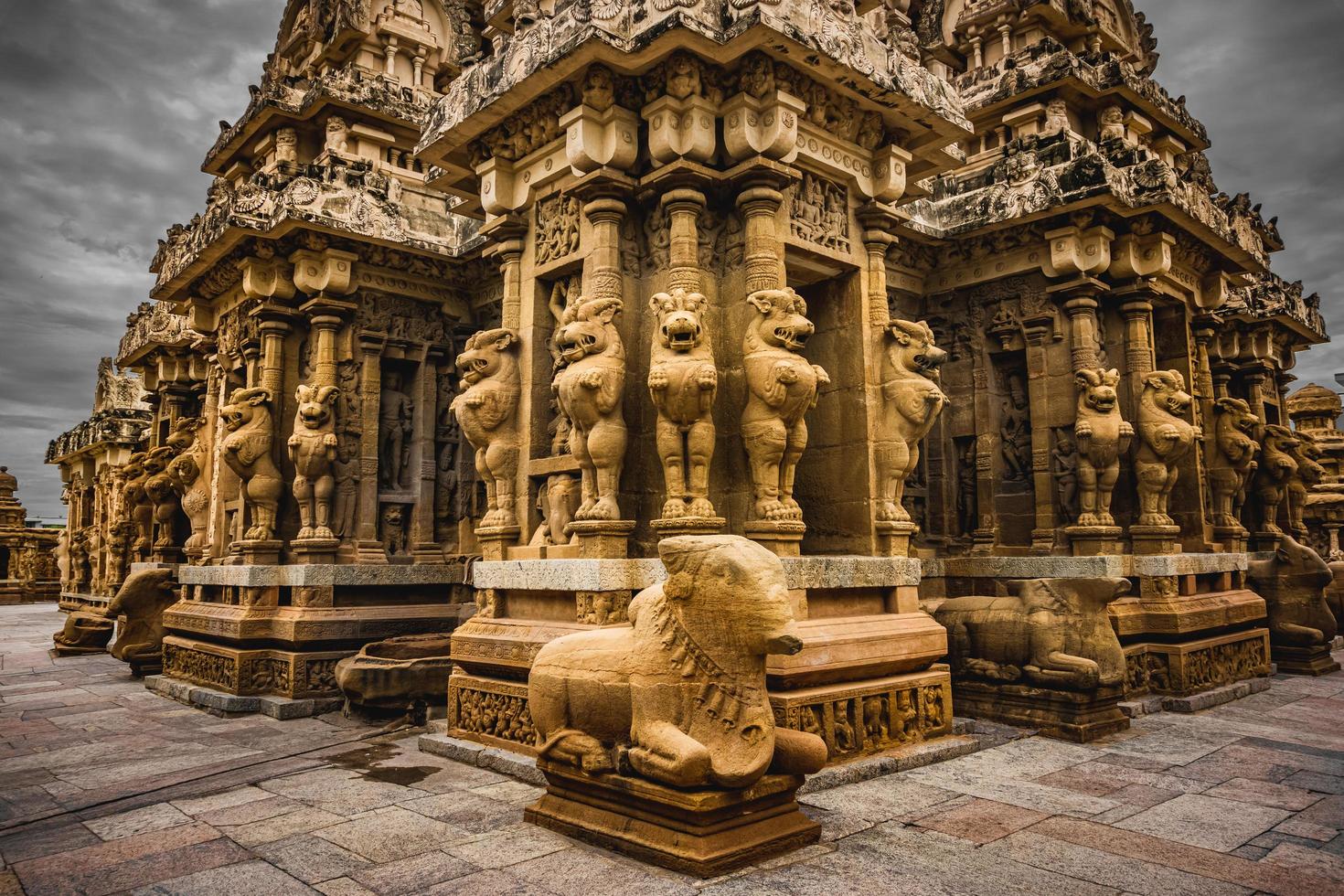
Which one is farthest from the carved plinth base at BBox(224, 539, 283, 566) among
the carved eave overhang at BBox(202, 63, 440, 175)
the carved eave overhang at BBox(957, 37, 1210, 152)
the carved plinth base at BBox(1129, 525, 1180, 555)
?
the carved eave overhang at BBox(957, 37, 1210, 152)

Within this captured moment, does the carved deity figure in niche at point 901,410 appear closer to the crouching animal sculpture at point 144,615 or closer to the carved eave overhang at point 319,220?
the carved eave overhang at point 319,220

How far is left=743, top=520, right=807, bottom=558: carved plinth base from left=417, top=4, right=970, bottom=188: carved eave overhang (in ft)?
12.3

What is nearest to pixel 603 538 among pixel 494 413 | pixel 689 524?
pixel 689 524

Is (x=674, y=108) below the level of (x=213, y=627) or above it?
above

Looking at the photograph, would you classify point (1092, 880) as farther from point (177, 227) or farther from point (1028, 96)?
point (177, 227)

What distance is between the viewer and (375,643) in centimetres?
988

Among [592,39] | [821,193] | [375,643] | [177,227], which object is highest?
[177,227]

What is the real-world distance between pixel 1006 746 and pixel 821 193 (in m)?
5.16

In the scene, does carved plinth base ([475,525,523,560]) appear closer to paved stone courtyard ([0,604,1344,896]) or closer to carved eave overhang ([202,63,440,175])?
paved stone courtyard ([0,604,1344,896])

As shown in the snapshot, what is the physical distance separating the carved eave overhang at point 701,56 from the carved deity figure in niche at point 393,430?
3750mm

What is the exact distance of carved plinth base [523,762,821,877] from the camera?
4562mm

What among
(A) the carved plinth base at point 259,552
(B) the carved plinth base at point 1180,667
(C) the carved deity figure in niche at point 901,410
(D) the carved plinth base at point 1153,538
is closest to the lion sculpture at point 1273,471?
(B) the carved plinth base at point 1180,667

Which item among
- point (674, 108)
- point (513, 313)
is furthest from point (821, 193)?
point (513, 313)

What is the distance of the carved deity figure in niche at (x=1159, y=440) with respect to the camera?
10.5 m
